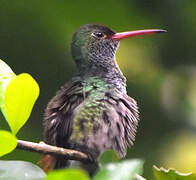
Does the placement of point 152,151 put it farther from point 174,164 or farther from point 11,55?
point 11,55

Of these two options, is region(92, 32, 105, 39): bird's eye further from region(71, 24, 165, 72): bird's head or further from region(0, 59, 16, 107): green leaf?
region(0, 59, 16, 107): green leaf

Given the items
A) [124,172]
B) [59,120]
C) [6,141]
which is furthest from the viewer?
[59,120]

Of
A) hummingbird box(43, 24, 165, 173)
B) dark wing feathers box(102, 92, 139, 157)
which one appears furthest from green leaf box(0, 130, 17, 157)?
dark wing feathers box(102, 92, 139, 157)

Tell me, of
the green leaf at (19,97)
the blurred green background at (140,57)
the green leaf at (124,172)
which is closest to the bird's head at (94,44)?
the blurred green background at (140,57)

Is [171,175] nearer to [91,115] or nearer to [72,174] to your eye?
[91,115]

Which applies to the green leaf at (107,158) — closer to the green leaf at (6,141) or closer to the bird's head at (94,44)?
the green leaf at (6,141)

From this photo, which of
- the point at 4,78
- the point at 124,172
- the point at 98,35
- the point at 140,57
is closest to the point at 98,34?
the point at 98,35

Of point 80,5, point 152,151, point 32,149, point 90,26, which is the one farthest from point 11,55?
point 32,149

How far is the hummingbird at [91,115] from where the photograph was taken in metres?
1.81

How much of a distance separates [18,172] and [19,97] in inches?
7.1

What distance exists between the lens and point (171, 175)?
1.47 meters

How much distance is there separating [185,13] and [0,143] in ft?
10.7

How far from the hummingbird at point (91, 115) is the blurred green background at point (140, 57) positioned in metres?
1.15

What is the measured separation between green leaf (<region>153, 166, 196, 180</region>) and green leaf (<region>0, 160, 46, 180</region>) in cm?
45
